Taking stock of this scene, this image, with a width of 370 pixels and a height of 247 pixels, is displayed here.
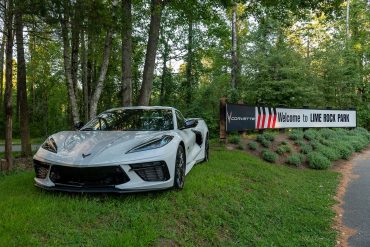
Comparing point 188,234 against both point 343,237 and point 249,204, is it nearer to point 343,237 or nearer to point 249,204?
point 249,204

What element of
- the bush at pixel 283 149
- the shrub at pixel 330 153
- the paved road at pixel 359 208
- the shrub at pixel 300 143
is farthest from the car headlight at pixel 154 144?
the shrub at pixel 330 153

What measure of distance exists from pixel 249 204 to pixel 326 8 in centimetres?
908

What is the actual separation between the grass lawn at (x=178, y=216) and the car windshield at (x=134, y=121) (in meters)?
1.09

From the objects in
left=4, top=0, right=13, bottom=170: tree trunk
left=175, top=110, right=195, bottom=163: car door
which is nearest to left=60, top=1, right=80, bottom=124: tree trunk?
left=4, top=0, right=13, bottom=170: tree trunk

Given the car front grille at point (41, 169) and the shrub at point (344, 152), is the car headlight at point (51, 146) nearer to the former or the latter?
the car front grille at point (41, 169)

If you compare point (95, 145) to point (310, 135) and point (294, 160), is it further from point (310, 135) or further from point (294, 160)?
point (310, 135)

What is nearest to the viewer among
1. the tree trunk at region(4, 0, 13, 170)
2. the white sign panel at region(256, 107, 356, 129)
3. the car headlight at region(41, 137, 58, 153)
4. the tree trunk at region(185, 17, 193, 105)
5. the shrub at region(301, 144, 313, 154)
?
the car headlight at region(41, 137, 58, 153)

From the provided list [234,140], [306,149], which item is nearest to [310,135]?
[306,149]

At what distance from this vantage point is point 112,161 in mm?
4188

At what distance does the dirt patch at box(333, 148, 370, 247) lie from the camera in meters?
5.27

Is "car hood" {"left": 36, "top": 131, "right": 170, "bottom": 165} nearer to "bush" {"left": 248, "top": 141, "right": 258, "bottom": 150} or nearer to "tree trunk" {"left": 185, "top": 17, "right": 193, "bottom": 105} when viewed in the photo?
"bush" {"left": 248, "top": 141, "right": 258, "bottom": 150}

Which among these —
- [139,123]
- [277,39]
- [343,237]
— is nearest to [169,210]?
[139,123]

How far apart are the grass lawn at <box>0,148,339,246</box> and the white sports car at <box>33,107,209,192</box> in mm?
251

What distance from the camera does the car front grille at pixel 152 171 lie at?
14.0 feet
